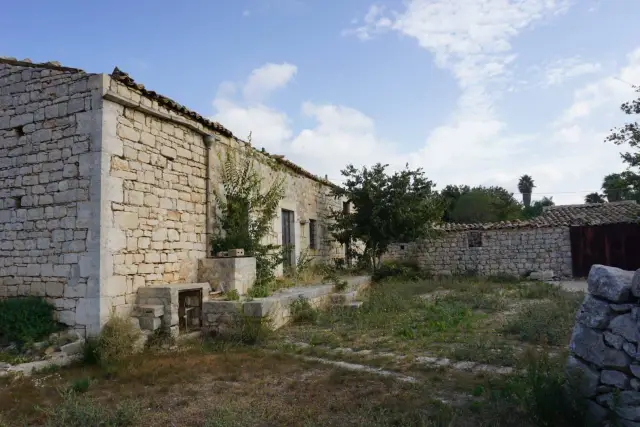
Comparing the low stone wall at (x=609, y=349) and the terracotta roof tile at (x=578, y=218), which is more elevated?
the terracotta roof tile at (x=578, y=218)

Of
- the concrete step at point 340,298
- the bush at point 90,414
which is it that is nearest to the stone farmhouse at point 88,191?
the bush at point 90,414

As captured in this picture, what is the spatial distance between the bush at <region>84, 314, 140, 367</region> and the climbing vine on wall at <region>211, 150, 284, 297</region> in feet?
8.60

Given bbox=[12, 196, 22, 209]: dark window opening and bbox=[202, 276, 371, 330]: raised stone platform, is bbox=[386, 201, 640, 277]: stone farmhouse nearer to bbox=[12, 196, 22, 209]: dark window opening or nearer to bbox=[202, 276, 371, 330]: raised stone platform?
bbox=[202, 276, 371, 330]: raised stone platform

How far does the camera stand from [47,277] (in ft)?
22.2

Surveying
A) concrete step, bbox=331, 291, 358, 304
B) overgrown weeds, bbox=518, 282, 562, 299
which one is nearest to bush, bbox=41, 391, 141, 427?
concrete step, bbox=331, 291, 358, 304

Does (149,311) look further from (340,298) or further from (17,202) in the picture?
(340,298)

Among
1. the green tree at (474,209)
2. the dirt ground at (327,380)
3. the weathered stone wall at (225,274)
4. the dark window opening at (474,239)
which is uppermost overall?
the green tree at (474,209)

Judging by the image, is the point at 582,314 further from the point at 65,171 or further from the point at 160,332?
the point at 65,171

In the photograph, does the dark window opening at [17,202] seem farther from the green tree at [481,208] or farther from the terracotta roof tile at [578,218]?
the green tree at [481,208]

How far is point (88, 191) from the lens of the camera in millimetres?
6539

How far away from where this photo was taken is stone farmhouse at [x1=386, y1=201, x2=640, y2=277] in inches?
632

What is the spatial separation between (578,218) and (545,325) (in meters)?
12.3

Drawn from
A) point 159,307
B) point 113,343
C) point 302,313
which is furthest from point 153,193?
point 302,313

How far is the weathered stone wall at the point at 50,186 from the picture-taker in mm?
6504
